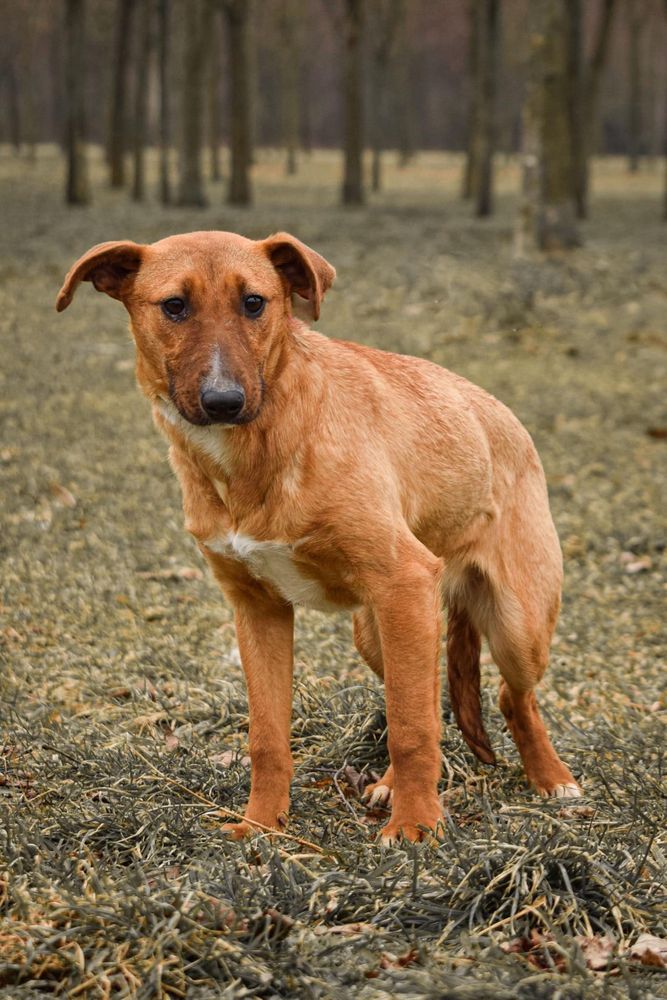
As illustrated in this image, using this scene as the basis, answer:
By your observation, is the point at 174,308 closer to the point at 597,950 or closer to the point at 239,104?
the point at 597,950

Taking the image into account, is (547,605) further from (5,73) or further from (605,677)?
(5,73)

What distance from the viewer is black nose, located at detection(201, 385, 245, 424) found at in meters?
3.28

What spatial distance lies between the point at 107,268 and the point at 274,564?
1.06 metres

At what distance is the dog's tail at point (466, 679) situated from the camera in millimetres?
4328

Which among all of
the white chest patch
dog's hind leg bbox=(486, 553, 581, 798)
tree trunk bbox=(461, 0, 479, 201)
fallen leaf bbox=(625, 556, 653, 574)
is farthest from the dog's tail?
tree trunk bbox=(461, 0, 479, 201)

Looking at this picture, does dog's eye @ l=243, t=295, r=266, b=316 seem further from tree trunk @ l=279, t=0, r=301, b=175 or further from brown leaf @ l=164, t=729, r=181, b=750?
tree trunk @ l=279, t=0, r=301, b=175

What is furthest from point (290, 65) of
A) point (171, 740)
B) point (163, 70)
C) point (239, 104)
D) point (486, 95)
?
point (171, 740)

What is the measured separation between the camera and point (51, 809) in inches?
157

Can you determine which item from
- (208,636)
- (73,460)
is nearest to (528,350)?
(73,460)

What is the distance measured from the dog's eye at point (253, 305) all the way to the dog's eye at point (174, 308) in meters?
0.17

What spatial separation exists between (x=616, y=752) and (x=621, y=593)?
7.01 feet

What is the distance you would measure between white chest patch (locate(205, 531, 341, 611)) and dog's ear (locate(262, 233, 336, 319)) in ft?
2.56

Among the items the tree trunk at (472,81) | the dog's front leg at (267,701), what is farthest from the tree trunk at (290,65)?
the dog's front leg at (267,701)

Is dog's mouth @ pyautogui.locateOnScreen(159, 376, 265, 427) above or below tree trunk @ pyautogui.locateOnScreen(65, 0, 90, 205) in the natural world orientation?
below
